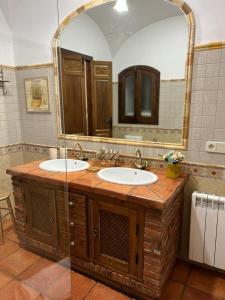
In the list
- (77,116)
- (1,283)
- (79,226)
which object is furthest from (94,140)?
(1,283)

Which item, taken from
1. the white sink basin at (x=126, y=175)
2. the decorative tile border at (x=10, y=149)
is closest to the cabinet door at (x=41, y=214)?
the white sink basin at (x=126, y=175)

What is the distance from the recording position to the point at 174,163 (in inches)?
62.4

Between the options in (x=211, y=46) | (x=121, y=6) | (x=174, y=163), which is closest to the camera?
(x=211, y=46)

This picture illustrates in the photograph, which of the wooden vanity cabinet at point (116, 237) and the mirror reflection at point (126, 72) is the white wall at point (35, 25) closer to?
the mirror reflection at point (126, 72)

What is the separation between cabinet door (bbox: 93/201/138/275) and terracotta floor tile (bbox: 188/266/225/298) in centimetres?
56

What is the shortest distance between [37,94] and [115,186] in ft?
4.63

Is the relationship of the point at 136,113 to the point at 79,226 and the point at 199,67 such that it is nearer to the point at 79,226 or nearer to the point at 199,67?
the point at 199,67

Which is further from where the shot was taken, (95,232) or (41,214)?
(41,214)

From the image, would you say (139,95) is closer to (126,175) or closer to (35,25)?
(126,175)

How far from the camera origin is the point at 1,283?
168 centimetres

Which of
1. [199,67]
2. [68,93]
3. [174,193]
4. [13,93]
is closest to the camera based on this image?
[174,193]

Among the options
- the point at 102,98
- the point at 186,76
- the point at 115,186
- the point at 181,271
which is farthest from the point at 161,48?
the point at 181,271

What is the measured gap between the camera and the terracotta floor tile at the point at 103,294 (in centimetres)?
152

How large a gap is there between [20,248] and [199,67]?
214 centimetres
